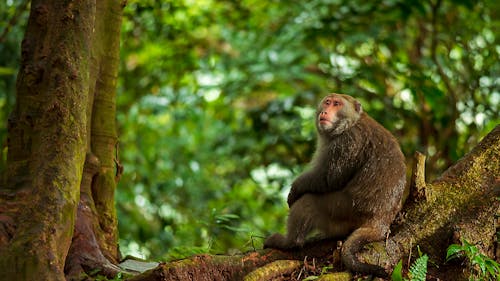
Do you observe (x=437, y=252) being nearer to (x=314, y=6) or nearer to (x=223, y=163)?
(x=314, y=6)

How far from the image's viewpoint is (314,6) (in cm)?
900

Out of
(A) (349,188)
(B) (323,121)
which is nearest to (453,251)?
(A) (349,188)

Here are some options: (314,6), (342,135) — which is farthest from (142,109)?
(342,135)

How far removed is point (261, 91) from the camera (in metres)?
10.1

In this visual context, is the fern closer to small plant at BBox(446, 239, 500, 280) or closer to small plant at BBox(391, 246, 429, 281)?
small plant at BBox(391, 246, 429, 281)

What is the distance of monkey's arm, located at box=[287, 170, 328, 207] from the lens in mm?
5012

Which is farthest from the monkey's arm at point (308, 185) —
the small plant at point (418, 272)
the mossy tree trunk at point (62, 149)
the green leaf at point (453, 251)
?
the mossy tree trunk at point (62, 149)

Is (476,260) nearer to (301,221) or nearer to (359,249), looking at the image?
(359,249)

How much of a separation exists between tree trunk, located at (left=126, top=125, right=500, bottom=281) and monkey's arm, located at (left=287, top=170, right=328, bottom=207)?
1.66 ft

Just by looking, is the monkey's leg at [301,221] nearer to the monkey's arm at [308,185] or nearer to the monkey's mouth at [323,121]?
the monkey's arm at [308,185]

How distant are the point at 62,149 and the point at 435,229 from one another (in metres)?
2.48

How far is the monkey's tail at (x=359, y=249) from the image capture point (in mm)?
3943

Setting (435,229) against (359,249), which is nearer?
(359,249)

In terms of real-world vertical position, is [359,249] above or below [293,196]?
above
